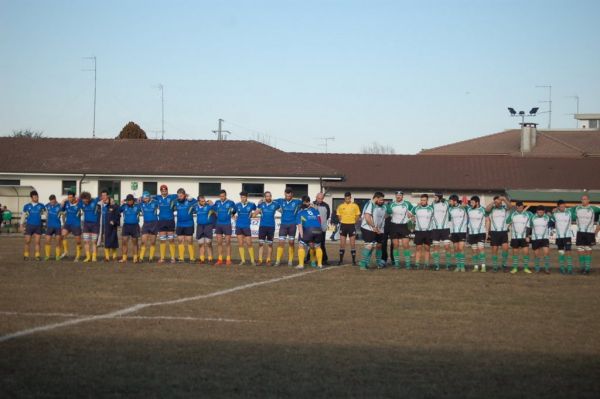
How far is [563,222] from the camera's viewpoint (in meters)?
23.3

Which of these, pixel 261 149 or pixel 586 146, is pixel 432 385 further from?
pixel 586 146

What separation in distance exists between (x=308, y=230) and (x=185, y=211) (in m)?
3.73

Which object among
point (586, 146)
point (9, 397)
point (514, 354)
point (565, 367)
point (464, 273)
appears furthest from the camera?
point (586, 146)

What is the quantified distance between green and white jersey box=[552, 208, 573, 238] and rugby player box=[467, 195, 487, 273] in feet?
7.57

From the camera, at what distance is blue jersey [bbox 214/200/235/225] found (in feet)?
76.5

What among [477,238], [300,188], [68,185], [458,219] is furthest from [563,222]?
[68,185]

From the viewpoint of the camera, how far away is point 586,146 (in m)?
69.7

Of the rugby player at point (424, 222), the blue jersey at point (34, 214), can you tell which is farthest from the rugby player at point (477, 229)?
the blue jersey at point (34, 214)

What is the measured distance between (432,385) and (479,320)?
186 inches

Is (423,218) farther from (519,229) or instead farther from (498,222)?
(519,229)

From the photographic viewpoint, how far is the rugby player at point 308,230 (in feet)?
72.3

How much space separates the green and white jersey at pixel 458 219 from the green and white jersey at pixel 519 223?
4.33 ft

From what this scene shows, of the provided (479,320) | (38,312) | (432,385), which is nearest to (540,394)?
(432,385)

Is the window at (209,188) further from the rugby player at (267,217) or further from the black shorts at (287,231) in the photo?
the black shorts at (287,231)
